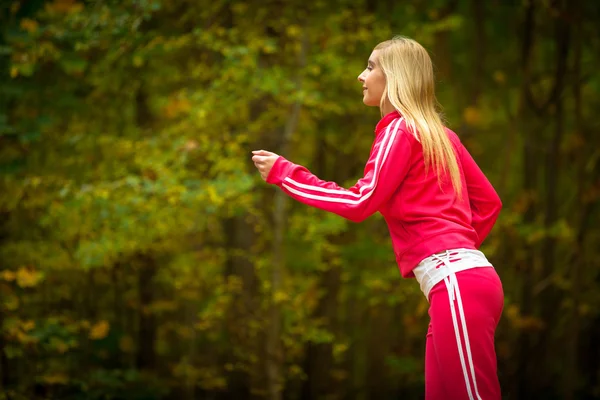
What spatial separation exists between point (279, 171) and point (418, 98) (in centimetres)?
56

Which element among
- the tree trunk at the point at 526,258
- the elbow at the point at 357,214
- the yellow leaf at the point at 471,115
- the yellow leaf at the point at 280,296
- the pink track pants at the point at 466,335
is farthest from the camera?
the yellow leaf at the point at 471,115

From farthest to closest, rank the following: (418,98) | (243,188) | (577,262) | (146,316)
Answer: (146,316)
(577,262)
(243,188)
(418,98)

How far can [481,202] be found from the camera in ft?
8.89

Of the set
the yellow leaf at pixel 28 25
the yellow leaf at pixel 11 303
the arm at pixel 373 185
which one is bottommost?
the yellow leaf at pixel 11 303

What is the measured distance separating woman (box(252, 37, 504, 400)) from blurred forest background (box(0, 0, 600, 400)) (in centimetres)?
280

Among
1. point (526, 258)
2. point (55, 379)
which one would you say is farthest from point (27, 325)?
point (526, 258)

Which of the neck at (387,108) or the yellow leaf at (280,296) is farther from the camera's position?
the yellow leaf at (280,296)

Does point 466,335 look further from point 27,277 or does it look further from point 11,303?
point 11,303

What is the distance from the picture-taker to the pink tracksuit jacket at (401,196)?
2.39 metres

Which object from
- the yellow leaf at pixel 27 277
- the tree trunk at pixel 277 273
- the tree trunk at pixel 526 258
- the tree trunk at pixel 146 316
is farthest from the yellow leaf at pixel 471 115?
the yellow leaf at pixel 27 277

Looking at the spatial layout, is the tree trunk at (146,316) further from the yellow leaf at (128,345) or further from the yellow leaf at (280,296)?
the yellow leaf at (280,296)

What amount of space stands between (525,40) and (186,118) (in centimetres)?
395

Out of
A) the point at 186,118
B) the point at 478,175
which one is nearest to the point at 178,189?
the point at 186,118

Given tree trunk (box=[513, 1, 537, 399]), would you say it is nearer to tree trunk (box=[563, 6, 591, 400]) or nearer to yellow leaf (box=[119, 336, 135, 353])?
tree trunk (box=[563, 6, 591, 400])
